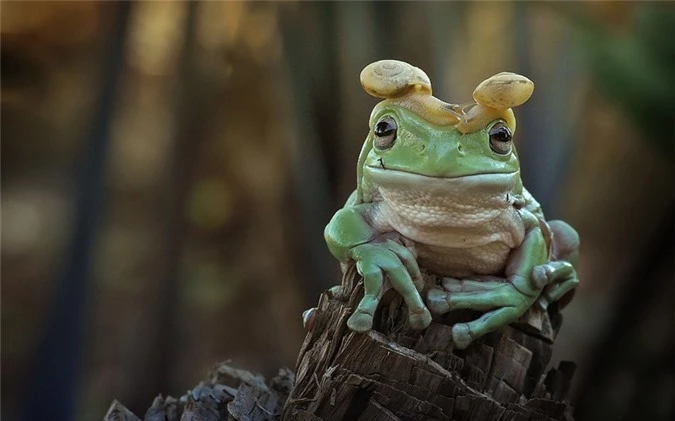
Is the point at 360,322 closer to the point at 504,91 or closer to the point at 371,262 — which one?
the point at 371,262

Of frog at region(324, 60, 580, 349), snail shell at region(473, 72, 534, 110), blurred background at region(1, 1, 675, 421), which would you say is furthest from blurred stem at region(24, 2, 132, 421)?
snail shell at region(473, 72, 534, 110)

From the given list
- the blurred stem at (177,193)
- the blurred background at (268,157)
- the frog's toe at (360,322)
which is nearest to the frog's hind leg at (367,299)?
the frog's toe at (360,322)

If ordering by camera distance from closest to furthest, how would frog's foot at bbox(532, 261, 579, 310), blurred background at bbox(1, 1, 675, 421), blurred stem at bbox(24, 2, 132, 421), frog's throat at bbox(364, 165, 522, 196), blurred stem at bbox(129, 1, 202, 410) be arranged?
frog's throat at bbox(364, 165, 522, 196), frog's foot at bbox(532, 261, 579, 310), blurred stem at bbox(24, 2, 132, 421), blurred background at bbox(1, 1, 675, 421), blurred stem at bbox(129, 1, 202, 410)

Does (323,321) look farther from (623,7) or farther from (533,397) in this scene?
(623,7)

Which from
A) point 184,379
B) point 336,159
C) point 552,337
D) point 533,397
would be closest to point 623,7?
point 336,159

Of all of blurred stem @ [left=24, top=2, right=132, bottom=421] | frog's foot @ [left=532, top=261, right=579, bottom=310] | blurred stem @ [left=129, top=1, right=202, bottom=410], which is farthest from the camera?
blurred stem @ [left=129, top=1, right=202, bottom=410]

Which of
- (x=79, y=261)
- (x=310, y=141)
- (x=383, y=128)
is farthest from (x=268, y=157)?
(x=383, y=128)

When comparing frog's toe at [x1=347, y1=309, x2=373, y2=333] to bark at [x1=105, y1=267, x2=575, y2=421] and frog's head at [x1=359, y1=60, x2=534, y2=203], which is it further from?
frog's head at [x1=359, y1=60, x2=534, y2=203]
